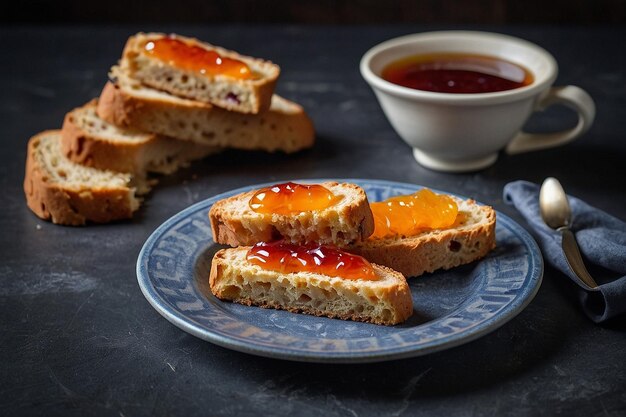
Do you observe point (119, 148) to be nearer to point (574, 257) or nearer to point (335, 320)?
point (335, 320)

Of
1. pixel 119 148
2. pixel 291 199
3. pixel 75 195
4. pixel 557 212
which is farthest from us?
pixel 119 148

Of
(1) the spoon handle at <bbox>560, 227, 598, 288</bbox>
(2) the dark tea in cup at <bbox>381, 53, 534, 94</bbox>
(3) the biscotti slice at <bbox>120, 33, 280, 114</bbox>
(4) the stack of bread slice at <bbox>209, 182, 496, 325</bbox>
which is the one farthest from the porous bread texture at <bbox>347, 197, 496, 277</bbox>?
(3) the biscotti slice at <bbox>120, 33, 280, 114</bbox>

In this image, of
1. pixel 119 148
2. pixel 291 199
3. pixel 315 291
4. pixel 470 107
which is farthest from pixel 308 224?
pixel 119 148

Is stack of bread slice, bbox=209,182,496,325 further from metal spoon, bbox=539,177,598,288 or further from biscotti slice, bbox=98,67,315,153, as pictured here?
biscotti slice, bbox=98,67,315,153

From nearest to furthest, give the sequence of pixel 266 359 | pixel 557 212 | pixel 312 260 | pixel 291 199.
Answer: pixel 266 359 → pixel 312 260 → pixel 291 199 → pixel 557 212

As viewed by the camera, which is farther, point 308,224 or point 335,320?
point 308,224

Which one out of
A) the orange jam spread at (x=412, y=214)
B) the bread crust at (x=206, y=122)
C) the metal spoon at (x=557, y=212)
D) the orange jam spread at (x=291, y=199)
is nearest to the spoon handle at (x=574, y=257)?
the metal spoon at (x=557, y=212)

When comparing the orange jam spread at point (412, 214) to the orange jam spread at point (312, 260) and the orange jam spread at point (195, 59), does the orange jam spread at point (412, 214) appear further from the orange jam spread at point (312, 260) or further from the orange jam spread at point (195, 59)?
the orange jam spread at point (195, 59)
